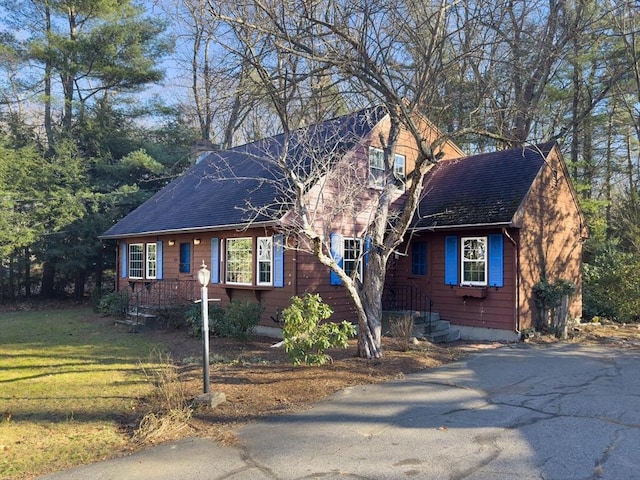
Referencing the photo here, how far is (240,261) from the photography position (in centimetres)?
1384

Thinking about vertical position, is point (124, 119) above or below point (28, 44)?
below

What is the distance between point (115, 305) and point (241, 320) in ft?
26.5

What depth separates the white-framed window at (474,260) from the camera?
12625 mm

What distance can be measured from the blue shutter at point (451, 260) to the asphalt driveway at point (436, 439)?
5.35 metres

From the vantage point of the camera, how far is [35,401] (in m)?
7.01

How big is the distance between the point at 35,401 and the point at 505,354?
8.49 meters

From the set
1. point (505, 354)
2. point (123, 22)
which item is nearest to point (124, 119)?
point (123, 22)

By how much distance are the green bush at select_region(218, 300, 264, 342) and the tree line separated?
13.7 ft

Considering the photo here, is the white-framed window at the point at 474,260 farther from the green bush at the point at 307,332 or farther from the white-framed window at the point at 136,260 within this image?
the white-framed window at the point at 136,260

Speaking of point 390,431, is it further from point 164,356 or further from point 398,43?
point 398,43

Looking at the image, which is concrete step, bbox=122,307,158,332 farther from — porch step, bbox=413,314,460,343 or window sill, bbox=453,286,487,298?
window sill, bbox=453,286,487,298

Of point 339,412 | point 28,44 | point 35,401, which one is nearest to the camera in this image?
point 339,412

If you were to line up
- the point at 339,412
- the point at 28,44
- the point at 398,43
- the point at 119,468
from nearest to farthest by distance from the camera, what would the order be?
1. the point at 119,468
2. the point at 339,412
3. the point at 398,43
4. the point at 28,44

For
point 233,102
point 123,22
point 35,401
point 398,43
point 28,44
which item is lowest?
point 35,401
